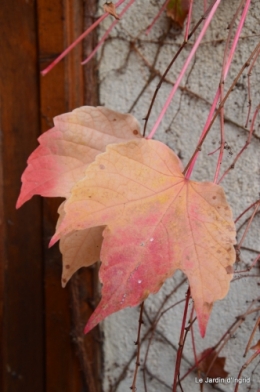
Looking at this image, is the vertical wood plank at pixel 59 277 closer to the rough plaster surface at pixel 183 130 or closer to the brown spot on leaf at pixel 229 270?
the rough plaster surface at pixel 183 130

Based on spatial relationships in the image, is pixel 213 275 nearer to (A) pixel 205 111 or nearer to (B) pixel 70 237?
(B) pixel 70 237

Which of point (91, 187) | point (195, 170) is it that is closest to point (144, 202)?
point (91, 187)

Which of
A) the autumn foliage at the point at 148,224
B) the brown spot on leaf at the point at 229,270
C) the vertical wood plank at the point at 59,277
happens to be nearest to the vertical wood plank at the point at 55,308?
the vertical wood plank at the point at 59,277

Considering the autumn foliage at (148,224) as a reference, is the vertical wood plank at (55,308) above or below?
below

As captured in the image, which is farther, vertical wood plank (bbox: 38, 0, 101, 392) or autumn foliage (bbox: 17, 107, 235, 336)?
vertical wood plank (bbox: 38, 0, 101, 392)

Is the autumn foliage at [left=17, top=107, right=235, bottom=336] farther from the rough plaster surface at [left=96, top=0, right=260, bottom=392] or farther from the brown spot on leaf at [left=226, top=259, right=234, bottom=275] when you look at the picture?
the rough plaster surface at [left=96, top=0, right=260, bottom=392]

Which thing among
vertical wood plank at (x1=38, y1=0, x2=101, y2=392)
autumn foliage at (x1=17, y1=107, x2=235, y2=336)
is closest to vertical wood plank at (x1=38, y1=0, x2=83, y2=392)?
vertical wood plank at (x1=38, y1=0, x2=101, y2=392)
